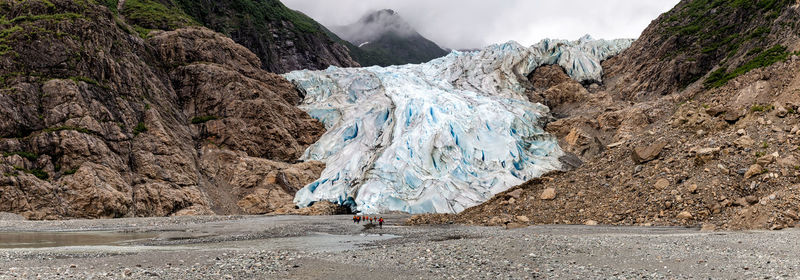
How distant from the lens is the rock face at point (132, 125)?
33.1 meters

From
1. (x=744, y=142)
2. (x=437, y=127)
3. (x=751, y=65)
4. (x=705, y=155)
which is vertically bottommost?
(x=705, y=155)

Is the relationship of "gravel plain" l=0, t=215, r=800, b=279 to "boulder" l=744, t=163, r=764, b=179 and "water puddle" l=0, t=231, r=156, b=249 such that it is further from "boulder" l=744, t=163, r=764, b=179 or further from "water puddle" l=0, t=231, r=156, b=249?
"boulder" l=744, t=163, r=764, b=179

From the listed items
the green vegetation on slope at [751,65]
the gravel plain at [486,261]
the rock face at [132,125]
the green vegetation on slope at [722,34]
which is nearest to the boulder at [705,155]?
the gravel plain at [486,261]

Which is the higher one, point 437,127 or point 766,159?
point 437,127

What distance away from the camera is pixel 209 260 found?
38.3ft

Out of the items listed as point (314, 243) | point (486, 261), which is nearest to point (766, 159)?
point (486, 261)

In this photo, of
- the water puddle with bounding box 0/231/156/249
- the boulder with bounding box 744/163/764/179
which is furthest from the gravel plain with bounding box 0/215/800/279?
the boulder with bounding box 744/163/764/179

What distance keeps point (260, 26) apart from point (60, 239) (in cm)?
7112

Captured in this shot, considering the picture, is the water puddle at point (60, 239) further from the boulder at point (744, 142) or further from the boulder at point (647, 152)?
the boulder at point (744, 142)

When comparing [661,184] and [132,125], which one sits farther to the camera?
[132,125]

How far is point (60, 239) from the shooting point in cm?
1956

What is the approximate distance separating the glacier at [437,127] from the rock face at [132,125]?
5.08m

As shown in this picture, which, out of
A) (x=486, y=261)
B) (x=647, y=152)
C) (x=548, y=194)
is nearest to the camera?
(x=486, y=261)

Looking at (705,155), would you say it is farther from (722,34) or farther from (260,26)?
(260,26)
